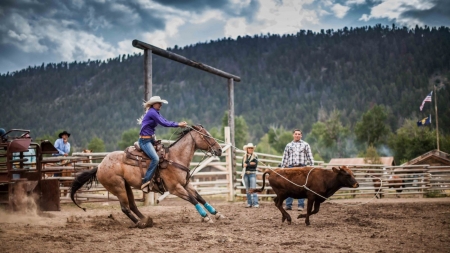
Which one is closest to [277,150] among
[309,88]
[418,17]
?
[309,88]

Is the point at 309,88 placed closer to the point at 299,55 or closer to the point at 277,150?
the point at 299,55

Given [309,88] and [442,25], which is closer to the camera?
[309,88]

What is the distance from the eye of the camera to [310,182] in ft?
27.2

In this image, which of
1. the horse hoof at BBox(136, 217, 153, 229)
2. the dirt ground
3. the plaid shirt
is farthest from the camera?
the plaid shirt

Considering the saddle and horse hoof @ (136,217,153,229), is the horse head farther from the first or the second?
horse hoof @ (136,217,153,229)

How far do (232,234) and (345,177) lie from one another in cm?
250

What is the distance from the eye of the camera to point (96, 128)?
148m

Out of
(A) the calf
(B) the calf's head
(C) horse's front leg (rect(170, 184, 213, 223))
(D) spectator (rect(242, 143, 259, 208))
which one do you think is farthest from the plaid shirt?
(C) horse's front leg (rect(170, 184, 213, 223))

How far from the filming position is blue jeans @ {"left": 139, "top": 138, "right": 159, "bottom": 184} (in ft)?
27.1

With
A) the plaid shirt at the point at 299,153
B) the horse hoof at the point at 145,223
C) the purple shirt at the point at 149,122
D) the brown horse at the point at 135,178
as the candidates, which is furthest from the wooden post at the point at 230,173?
the horse hoof at the point at 145,223

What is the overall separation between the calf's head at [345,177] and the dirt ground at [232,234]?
73 centimetres

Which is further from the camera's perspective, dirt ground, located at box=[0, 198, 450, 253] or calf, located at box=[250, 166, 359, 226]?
calf, located at box=[250, 166, 359, 226]

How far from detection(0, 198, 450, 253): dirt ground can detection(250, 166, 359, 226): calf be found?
1.41 ft

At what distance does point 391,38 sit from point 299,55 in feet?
125
